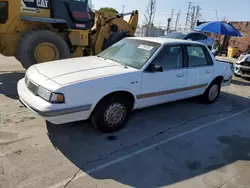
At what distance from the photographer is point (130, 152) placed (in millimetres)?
3547

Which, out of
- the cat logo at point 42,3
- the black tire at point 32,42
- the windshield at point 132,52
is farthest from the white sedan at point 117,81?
the cat logo at point 42,3

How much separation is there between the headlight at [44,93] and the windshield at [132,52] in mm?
1537

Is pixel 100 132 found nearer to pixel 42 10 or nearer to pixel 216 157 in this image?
pixel 216 157

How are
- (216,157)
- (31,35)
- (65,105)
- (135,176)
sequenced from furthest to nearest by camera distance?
1. (31,35)
2. (216,157)
3. (65,105)
4. (135,176)

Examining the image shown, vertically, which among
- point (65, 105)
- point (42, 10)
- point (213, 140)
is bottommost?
point (213, 140)

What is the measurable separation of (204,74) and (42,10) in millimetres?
4721

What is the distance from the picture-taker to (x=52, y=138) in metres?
3.74

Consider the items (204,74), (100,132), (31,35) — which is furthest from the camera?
(31,35)

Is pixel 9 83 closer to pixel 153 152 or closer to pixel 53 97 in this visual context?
pixel 53 97

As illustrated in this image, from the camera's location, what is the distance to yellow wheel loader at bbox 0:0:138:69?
644cm

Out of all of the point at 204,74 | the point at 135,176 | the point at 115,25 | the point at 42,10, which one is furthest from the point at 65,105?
the point at 115,25

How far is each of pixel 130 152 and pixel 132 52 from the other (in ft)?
6.43

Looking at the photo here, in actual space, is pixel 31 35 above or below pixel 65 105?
above

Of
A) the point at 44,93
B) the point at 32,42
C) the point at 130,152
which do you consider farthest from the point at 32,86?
the point at 32,42
